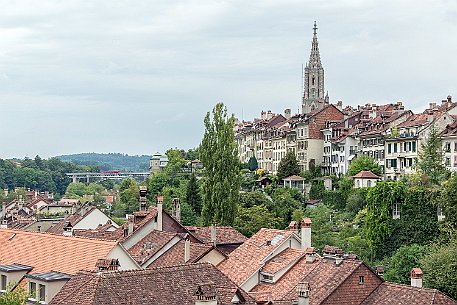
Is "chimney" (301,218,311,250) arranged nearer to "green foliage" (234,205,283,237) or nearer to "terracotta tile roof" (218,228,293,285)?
"terracotta tile roof" (218,228,293,285)

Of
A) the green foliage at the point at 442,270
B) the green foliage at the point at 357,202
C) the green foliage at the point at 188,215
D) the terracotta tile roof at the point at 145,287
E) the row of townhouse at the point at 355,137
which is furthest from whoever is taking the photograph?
the row of townhouse at the point at 355,137

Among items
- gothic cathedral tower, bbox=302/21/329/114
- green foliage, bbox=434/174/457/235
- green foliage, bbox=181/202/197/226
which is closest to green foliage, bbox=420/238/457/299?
green foliage, bbox=434/174/457/235

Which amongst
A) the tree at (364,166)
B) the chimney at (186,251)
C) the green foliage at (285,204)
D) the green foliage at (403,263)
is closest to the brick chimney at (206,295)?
the chimney at (186,251)

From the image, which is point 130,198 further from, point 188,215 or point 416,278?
point 416,278

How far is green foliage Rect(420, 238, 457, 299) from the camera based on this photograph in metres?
56.8

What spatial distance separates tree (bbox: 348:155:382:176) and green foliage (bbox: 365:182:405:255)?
74.7ft

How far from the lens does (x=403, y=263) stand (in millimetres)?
67125

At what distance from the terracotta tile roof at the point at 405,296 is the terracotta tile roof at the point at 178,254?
1055cm

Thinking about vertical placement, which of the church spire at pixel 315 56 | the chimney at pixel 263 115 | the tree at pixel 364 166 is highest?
the church spire at pixel 315 56

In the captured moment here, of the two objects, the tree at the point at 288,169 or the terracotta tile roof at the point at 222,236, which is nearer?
the terracotta tile roof at the point at 222,236

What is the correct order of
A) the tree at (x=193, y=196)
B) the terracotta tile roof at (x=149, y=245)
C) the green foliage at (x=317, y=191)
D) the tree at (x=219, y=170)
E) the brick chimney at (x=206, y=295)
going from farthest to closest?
the green foliage at (x=317, y=191)
the tree at (x=193, y=196)
the tree at (x=219, y=170)
the terracotta tile roof at (x=149, y=245)
the brick chimney at (x=206, y=295)

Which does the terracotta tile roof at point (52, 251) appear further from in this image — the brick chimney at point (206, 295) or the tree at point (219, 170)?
the tree at point (219, 170)

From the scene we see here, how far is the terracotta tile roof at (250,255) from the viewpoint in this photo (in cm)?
5095

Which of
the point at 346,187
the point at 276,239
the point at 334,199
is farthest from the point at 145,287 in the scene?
the point at 334,199
